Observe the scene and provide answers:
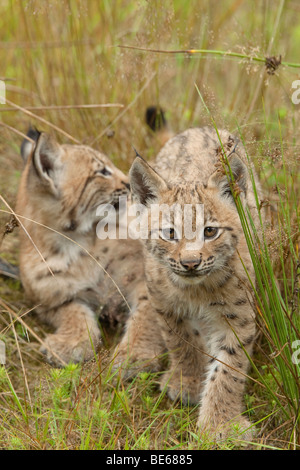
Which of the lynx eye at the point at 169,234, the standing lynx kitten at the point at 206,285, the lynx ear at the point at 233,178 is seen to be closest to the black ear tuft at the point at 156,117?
the standing lynx kitten at the point at 206,285

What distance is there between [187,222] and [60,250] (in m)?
1.36

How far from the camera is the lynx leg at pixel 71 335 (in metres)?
3.94

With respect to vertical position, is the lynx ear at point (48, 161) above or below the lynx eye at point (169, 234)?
above

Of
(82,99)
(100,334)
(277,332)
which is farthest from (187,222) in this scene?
(82,99)

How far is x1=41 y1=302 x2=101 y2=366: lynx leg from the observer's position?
3.94 meters

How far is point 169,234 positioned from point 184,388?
994 millimetres

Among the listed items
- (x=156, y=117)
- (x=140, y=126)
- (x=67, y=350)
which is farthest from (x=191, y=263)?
(x=140, y=126)

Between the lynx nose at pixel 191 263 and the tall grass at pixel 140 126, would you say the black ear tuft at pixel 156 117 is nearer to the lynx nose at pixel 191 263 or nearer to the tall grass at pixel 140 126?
the tall grass at pixel 140 126

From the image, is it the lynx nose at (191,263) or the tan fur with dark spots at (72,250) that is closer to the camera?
the lynx nose at (191,263)

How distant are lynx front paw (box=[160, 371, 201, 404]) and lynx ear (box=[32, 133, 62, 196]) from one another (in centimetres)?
134

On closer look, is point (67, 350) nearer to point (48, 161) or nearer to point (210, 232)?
point (48, 161)

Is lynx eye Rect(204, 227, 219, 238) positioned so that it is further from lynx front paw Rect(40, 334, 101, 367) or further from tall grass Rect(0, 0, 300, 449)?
lynx front paw Rect(40, 334, 101, 367)

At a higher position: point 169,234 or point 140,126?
point 140,126

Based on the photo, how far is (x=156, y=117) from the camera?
4.84 meters
